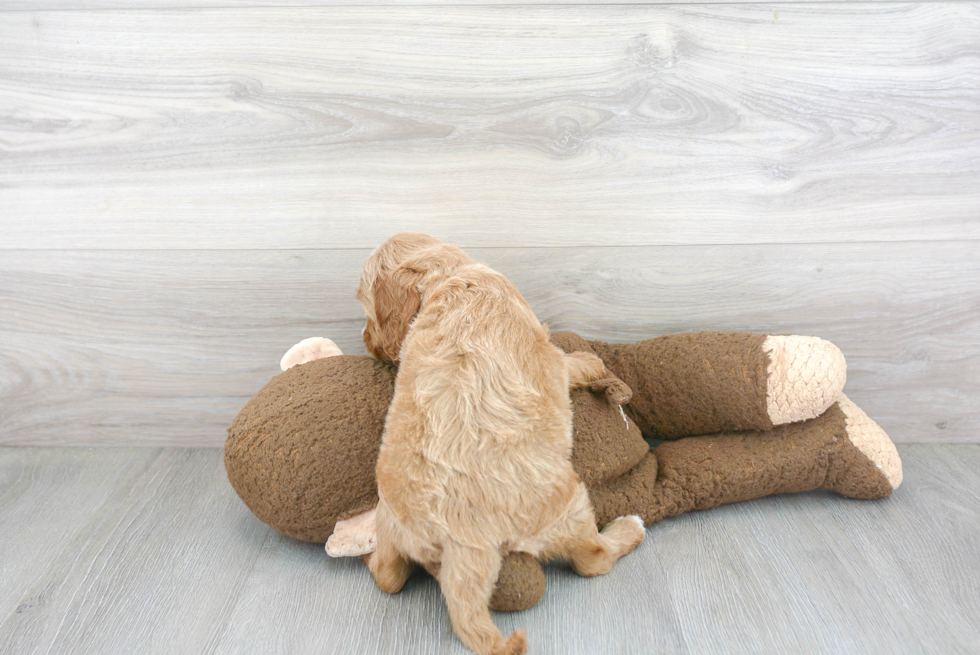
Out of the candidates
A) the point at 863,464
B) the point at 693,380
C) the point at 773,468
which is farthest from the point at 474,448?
the point at 863,464

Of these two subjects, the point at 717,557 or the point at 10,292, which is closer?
the point at 717,557

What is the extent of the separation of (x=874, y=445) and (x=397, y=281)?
0.99 m

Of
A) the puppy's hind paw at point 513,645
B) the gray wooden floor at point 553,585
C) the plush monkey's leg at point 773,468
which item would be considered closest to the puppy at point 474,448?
the puppy's hind paw at point 513,645

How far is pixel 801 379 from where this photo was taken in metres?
1.29

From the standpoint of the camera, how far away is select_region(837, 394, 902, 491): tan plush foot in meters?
1.34

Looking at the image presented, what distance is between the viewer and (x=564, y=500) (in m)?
1.08

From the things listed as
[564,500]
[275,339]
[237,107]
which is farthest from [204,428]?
[564,500]

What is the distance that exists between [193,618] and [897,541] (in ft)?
4.07

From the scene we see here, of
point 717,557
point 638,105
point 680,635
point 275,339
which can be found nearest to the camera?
point 680,635

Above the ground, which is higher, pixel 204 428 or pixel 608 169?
pixel 608 169

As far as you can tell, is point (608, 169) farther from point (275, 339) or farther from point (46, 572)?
point (46, 572)

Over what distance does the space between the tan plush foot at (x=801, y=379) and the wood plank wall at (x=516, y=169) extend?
221 millimetres

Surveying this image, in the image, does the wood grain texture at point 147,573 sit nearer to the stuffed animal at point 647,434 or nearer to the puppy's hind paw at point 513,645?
the stuffed animal at point 647,434

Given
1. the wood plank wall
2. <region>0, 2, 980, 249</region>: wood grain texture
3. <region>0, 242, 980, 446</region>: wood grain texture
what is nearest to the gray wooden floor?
<region>0, 242, 980, 446</region>: wood grain texture
